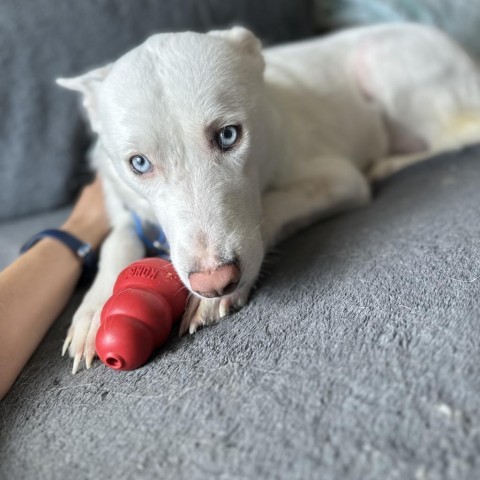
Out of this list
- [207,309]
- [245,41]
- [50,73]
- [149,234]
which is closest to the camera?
[207,309]

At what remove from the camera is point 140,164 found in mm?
1308

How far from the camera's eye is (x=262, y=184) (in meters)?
1.53

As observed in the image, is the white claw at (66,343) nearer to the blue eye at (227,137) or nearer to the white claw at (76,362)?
the white claw at (76,362)

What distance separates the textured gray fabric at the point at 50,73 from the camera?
80.2 inches

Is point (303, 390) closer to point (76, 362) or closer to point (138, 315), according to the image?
point (138, 315)

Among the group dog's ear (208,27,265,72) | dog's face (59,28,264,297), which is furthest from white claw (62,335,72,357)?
dog's ear (208,27,265,72)

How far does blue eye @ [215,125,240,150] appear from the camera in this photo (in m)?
1.27

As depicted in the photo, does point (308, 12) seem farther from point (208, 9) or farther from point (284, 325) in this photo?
point (284, 325)

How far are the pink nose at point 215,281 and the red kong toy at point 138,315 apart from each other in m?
0.08

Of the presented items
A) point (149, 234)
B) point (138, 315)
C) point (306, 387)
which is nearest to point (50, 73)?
point (149, 234)

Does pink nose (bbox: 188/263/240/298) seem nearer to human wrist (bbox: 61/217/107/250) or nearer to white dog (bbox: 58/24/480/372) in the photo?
white dog (bbox: 58/24/480/372)

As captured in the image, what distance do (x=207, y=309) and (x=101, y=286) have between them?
0.36 m

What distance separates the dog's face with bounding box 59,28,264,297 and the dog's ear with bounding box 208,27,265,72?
101 mm

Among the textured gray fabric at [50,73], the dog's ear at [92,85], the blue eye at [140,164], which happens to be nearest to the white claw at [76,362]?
the blue eye at [140,164]
